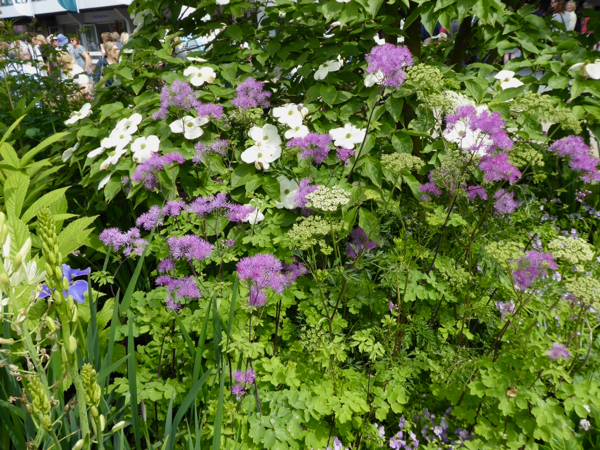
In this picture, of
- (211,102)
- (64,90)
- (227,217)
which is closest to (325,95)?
(211,102)

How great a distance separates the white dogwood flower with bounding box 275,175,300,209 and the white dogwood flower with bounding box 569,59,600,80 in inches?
54.3

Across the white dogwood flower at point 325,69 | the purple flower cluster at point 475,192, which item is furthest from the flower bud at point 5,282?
the white dogwood flower at point 325,69

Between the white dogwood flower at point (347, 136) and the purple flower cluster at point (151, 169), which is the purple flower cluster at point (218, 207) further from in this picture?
the white dogwood flower at point (347, 136)

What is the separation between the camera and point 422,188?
182 centimetres

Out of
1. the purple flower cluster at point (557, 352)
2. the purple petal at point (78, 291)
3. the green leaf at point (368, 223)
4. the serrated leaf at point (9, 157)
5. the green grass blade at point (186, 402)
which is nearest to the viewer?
the green grass blade at point (186, 402)

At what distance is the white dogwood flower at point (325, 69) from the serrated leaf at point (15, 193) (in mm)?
1314

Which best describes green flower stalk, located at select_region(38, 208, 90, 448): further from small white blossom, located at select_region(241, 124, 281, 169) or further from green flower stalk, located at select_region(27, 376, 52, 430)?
small white blossom, located at select_region(241, 124, 281, 169)

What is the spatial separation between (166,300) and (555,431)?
1240mm

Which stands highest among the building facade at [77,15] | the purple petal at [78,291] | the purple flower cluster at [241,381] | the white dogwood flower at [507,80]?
the white dogwood flower at [507,80]

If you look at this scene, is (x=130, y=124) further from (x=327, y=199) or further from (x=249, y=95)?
(x=327, y=199)

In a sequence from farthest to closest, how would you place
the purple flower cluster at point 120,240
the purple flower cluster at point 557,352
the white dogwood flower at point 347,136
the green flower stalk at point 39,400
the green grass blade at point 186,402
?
1. the white dogwood flower at point 347,136
2. the purple flower cluster at point 120,240
3. the purple flower cluster at point 557,352
4. the green grass blade at point 186,402
5. the green flower stalk at point 39,400

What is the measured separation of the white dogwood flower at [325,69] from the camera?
6.88 feet

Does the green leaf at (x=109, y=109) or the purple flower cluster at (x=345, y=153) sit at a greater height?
the green leaf at (x=109, y=109)

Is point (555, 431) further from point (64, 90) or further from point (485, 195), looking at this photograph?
point (64, 90)
